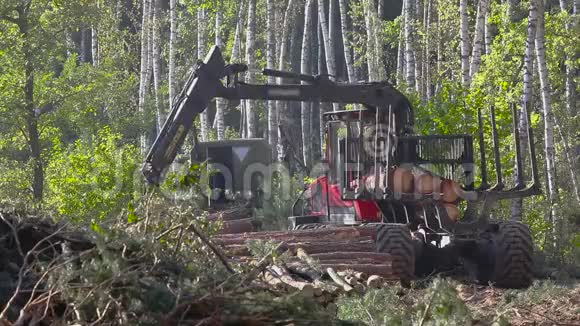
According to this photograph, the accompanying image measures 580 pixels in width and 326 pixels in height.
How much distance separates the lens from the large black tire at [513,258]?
14.6 meters

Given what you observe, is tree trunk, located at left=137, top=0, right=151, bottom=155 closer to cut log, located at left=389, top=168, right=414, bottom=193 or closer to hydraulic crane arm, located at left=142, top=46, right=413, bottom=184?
hydraulic crane arm, located at left=142, top=46, right=413, bottom=184

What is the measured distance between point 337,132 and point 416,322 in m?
8.66

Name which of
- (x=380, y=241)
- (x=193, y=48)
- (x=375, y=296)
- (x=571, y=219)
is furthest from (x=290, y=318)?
(x=193, y=48)

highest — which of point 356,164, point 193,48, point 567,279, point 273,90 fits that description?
point 193,48

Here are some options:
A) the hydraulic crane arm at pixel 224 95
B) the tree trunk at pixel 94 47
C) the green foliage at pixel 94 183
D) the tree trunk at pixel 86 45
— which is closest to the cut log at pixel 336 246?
the hydraulic crane arm at pixel 224 95

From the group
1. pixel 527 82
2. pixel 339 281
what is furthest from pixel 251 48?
pixel 339 281

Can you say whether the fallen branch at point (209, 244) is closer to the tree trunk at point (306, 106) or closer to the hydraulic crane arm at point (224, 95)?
the hydraulic crane arm at point (224, 95)

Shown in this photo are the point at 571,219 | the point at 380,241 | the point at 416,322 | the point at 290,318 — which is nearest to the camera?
the point at 290,318

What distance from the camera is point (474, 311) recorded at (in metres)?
10.1

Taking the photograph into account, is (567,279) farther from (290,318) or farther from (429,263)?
(290,318)

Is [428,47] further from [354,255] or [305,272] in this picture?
[305,272]

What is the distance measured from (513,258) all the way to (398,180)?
192cm

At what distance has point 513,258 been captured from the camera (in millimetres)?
14641

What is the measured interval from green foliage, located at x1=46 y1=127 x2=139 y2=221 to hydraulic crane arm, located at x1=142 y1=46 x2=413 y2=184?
10.4ft
